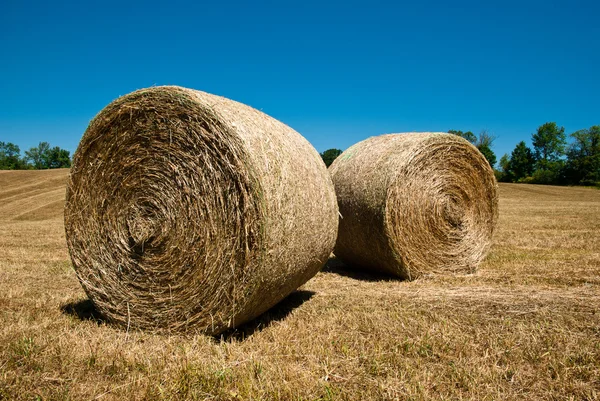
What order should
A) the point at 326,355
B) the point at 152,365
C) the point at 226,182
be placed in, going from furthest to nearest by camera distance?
the point at 226,182 → the point at 326,355 → the point at 152,365

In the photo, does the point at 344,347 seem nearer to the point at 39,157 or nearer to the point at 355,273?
the point at 355,273

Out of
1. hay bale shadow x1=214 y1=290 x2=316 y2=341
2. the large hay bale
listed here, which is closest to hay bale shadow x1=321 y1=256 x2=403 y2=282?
hay bale shadow x1=214 y1=290 x2=316 y2=341

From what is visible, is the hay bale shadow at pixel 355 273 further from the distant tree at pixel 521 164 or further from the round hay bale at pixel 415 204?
the distant tree at pixel 521 164

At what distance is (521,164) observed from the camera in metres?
62.0

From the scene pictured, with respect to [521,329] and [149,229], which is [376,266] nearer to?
[521,329]

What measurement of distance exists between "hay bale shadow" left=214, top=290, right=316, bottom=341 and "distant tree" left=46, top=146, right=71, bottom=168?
91909 millimetres

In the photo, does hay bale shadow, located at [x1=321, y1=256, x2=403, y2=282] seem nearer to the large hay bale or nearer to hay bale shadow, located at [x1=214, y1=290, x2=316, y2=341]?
hay bale shadow, located at [x1=214, y1=290, x2=316, y2=341]

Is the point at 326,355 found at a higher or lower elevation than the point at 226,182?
lower

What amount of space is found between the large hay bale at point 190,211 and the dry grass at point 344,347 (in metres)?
0.33

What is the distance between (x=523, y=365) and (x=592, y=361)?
1.77 ft

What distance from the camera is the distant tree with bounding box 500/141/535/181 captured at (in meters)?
60.3

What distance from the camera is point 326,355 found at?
3.50 meters

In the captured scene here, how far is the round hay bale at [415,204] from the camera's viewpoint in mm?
6422

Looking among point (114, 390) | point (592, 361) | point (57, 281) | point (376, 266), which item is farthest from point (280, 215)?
point (57, 281)
